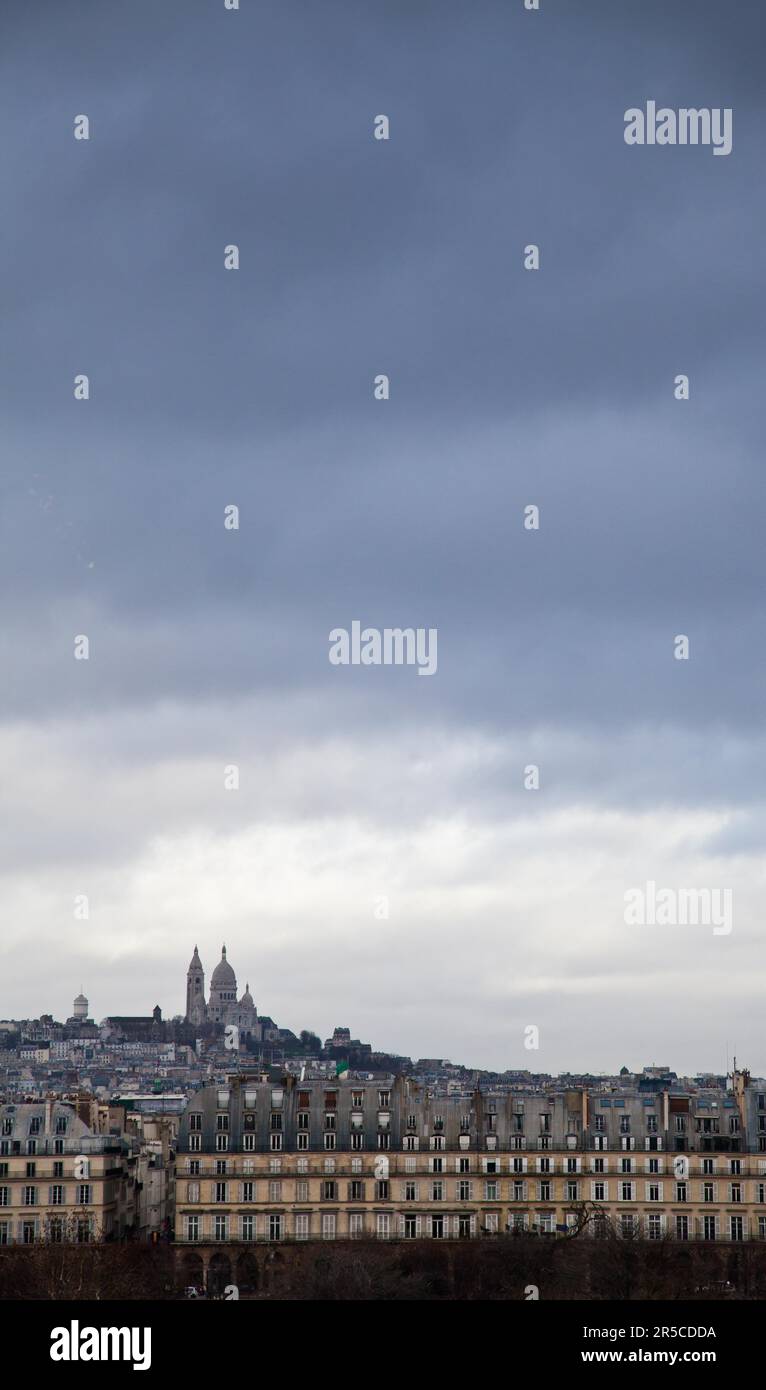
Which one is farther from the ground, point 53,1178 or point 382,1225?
point 53,1178

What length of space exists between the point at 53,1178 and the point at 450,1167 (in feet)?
53.0

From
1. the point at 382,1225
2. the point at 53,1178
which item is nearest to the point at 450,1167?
the point at 382,1225

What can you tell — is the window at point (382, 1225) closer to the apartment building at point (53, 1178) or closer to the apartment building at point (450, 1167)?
the apartment building at point (450, 1167)

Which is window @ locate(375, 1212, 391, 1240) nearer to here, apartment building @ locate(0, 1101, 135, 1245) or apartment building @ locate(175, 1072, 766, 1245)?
apartment building @ locate(175, 1072, 766, 1245)

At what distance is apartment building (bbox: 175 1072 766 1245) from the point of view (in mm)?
79812

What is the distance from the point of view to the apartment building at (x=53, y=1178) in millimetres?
80250

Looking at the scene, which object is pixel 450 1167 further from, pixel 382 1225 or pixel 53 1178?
pixel 53 1178

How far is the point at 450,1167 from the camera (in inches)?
3209

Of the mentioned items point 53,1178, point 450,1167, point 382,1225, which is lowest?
point 382,1225

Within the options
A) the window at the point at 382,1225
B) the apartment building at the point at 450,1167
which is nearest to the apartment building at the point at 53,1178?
the apartment building at the point at 450,1167

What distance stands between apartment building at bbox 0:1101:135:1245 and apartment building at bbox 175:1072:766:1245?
4.24 meters

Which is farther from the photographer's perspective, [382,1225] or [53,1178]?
[53,1178]

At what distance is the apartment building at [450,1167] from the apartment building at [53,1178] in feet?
13.9

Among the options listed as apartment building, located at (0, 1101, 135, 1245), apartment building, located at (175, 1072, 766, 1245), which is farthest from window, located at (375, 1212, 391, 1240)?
apartment building, located at (0, 1101, 135, 1245)
